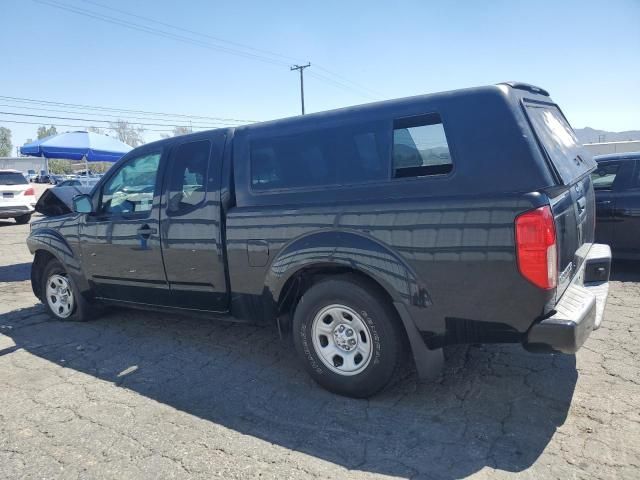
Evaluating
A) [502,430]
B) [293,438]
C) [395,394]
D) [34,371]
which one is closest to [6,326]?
[34,371]

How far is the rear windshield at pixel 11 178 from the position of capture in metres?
14.9

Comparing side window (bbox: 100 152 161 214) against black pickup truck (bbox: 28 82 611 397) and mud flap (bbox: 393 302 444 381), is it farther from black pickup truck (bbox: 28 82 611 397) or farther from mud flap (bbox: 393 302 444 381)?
mud flap (bbox: 393 302 444 381)

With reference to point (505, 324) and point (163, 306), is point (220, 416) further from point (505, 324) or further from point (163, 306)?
point (505, 324)

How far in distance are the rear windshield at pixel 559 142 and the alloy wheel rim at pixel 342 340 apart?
1534mm

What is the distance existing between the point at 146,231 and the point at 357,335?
7.26ft

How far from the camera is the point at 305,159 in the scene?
3.32 meters

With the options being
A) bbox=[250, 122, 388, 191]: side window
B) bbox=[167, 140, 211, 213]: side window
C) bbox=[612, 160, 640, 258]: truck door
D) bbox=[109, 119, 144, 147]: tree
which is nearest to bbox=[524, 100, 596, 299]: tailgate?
bbox=[250, 122, 388, 191]: side window

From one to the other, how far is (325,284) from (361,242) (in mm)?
418

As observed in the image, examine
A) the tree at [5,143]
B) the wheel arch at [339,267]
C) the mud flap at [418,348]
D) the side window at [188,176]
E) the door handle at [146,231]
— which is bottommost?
the mud flap at [418,348]

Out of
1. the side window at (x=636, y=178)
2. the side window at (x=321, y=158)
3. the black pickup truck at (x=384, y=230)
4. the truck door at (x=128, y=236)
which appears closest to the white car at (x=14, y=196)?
the truck door at (x=128, y=236)

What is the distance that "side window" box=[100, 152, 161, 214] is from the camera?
168 inches

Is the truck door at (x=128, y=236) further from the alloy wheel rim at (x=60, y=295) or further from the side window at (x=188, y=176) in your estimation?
the alloy wheel rim at (x=60, y=295)

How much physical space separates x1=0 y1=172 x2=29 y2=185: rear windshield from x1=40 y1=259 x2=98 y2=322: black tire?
12.0 m

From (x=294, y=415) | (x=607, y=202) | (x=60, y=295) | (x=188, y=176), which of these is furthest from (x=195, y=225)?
(x=607, y=202)
